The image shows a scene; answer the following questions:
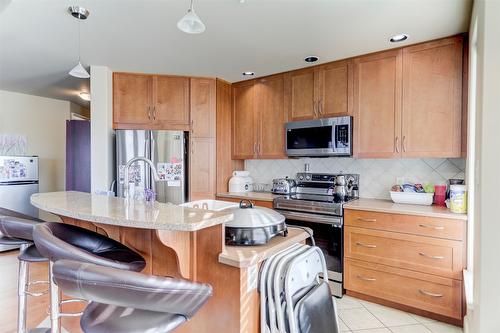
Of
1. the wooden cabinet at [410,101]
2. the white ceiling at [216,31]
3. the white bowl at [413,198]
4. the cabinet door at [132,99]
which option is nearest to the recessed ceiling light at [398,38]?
the white ceiling at [216,31]

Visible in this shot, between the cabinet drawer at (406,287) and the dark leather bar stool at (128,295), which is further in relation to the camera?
the cabinet drawer at (406,287)

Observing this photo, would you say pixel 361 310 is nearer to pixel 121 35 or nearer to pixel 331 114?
pixel 331 114

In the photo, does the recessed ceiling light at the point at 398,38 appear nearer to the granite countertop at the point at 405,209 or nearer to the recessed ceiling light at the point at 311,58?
the recessed ceiling light at the point at 311,58

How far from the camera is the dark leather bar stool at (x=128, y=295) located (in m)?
0.82

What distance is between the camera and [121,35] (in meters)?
2.47

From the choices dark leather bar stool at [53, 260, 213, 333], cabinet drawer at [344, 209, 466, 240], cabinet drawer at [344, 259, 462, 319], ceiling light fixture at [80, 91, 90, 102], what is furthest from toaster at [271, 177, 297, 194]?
ceiling light fixture at [80, 91, 90, 102]

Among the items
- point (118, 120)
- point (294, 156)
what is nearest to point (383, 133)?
point (294, 156)

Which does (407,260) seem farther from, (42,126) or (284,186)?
(42,126)

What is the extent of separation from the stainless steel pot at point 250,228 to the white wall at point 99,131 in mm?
2438

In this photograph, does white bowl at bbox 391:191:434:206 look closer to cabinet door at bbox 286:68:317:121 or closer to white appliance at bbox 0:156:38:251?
cabinet door at bbox 286:68:317:121

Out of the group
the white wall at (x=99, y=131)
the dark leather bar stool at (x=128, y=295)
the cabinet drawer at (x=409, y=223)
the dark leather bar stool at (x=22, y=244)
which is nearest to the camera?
the dark leather bar stool at (x=128, y=295)

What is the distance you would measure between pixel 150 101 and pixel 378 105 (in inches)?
102

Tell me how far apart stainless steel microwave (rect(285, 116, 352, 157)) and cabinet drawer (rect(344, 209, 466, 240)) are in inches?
26.9

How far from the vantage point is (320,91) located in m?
3.14
